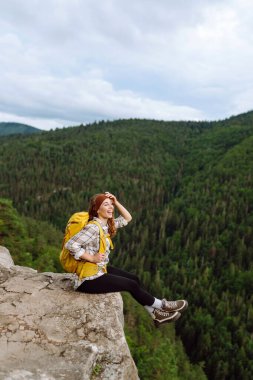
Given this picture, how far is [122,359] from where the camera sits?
952 cm

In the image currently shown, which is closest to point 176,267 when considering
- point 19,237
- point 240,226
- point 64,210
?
point 240,226

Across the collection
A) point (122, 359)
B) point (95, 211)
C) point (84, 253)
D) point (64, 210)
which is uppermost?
point (95, 211)

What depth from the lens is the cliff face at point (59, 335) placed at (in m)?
8.41

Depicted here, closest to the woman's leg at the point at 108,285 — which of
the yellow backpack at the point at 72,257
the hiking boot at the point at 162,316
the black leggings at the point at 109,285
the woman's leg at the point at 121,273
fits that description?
the black leggings at the point at 109,285

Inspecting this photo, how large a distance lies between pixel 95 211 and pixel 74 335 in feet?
11.7

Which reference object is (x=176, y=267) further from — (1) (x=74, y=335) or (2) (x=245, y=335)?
(1) (x=74, y=335)

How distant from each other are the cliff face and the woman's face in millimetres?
2481

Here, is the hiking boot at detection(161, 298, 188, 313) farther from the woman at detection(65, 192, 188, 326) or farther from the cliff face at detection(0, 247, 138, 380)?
the cliff face at detection(0, 247, 138, 380)

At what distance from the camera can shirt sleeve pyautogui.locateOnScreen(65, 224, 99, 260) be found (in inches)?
399

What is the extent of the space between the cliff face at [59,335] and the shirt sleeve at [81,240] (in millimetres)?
1655

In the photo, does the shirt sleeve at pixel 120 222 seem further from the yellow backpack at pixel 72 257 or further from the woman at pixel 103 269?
the yellow backpack at pixel 72 257

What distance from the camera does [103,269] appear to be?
444 inches

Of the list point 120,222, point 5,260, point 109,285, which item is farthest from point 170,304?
point 5,260

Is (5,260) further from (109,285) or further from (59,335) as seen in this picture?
(59,335)
